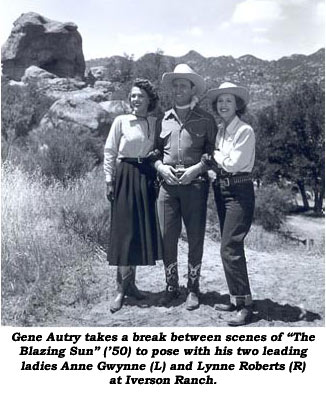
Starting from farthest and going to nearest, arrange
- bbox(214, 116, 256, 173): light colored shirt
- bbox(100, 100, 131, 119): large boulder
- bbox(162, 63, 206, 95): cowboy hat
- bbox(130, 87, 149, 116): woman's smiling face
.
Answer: bbox(100, 100, 131, 119): large boulder → bbox(130, 87, 149, 116): woman's smiling face → bbox(162, 63, 206, 95): cowboy hat → bbox(214, 116, 256, 173): light colored shirt

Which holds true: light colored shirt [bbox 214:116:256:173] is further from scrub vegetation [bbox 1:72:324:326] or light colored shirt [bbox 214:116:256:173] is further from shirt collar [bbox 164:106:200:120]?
scrub vegetation [bbox 1:72:324:326]

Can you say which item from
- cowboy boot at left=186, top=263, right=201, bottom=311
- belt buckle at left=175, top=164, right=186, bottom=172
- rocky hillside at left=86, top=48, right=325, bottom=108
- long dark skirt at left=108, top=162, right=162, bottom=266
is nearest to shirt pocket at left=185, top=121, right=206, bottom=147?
belt buckle at left=175, top=164, right=186, bottom=172

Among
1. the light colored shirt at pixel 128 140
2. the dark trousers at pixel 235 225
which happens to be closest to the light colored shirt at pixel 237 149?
the dark trousers at pixel 235 225

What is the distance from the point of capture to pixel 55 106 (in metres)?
13.7

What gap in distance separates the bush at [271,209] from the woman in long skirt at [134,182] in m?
12.6

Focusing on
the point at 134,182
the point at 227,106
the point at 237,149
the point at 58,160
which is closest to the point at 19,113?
the point at 58,160

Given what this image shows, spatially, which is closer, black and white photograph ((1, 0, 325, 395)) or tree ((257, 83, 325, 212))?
black and white photograph ((1, 0, 325, 395))

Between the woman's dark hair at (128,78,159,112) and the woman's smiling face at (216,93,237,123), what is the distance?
620 millimetres

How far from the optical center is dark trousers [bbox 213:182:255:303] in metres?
3.86

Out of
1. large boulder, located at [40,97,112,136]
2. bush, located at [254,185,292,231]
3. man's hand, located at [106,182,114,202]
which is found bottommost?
bush, located at [254,185,292,231]

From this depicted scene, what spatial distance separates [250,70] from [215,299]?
1567 inches

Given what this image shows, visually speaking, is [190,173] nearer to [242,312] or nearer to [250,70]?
[242,312]
